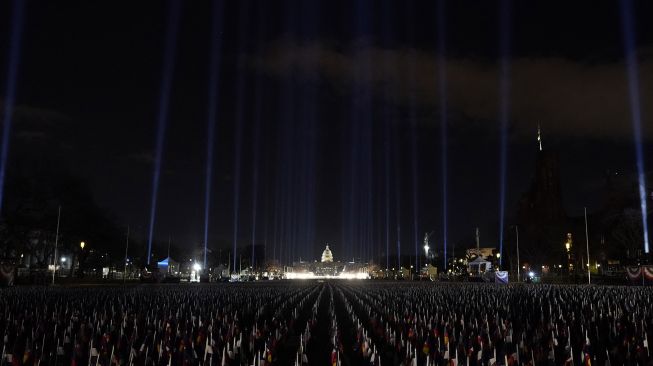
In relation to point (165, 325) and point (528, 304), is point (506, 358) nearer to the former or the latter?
point (165, 325)

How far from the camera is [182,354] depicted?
9.34 m

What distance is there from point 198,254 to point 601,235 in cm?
9643

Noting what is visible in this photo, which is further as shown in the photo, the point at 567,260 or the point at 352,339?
the point at 567,260

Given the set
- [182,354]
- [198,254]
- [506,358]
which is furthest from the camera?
[198,254]

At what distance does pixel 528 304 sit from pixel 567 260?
262 feet

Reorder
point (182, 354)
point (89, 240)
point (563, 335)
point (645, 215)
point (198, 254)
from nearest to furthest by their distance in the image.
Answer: point (182, 354)
point (563, 335)
point (645, 215)
point (89, 240)
point (198, 254)

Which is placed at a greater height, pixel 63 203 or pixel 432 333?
pixel 63 203

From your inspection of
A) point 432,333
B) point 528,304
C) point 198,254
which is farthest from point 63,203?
point 198,254

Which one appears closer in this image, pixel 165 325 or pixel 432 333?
pixel 432 333

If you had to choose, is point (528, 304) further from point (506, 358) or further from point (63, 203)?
point (63, 203)

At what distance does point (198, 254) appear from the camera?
148m

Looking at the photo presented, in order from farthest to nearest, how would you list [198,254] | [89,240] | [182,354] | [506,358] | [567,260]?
[198,254]
[567,260]
[89,240]
[182,354]
[506,358]

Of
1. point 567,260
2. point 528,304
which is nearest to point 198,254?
point 567,260

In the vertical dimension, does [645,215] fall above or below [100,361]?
above
